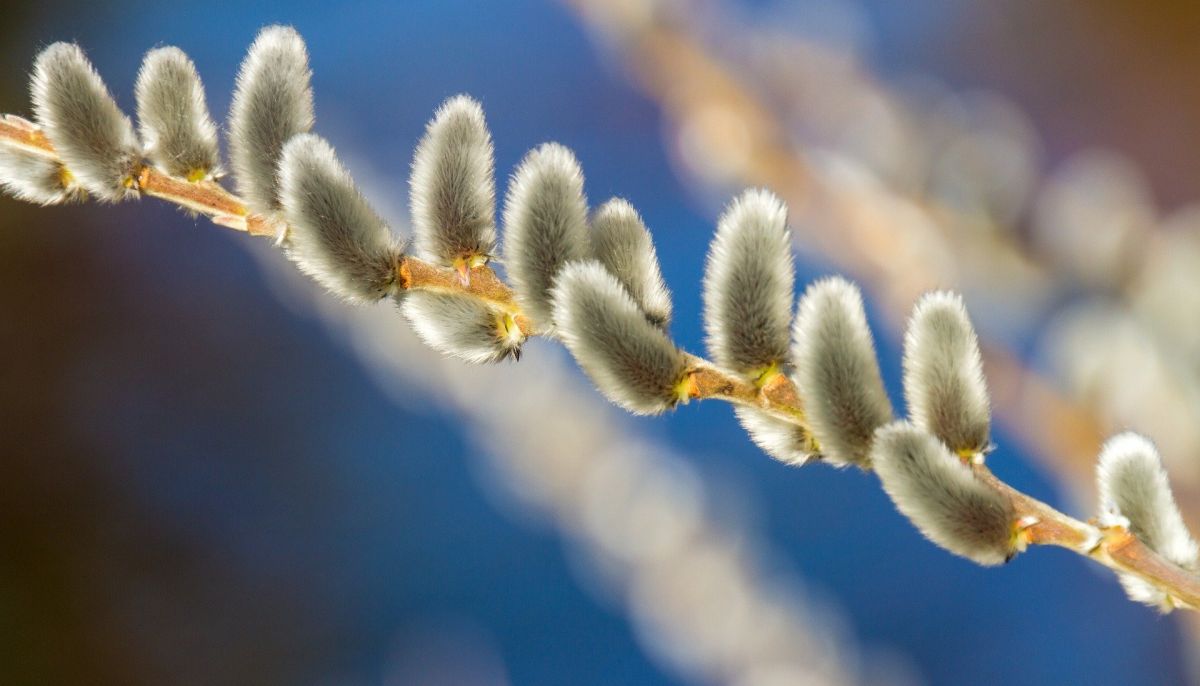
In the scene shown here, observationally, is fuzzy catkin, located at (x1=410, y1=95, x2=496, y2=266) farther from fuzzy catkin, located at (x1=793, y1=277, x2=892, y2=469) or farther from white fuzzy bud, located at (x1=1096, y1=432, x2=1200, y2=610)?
white fuzzy bud, located at (x1=1096, y1=432, x2=1200, y2=610)

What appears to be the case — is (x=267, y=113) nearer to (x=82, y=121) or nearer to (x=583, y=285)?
(x=82, y=121)

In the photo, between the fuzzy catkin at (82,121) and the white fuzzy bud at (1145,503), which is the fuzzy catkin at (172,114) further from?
the white fuzzy bud at (1145,503)

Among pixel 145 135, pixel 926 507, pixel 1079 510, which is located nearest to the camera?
pixel 926 507

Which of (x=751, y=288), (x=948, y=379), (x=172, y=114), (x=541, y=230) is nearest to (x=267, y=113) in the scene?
(x=172, y=114)

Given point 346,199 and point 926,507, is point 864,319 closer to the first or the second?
point 926,507

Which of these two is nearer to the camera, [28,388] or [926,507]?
[926,507]

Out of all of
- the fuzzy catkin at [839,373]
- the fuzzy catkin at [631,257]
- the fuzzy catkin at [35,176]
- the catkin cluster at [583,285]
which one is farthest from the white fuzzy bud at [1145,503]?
the fuzzy catkin at [35,176]

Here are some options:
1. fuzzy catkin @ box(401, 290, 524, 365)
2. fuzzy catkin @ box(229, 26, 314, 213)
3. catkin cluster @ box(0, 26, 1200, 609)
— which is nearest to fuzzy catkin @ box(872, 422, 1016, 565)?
catkin cluster @ box(0, 26, 1200, 609)

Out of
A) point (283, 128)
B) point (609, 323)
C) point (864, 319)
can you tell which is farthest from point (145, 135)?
point (864, 319)
